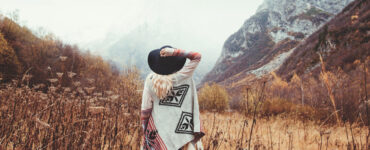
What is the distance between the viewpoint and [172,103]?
179 cm

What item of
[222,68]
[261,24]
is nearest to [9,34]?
[222,68]

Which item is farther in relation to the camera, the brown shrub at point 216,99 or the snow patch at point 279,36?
the snow patch at point 279,36

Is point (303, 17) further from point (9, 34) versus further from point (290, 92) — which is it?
point (9, 34)

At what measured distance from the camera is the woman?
1.72 m

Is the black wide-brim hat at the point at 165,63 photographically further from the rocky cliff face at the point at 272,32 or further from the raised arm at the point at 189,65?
the rocky cliff face at the point at 272,32

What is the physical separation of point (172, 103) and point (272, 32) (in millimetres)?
106017

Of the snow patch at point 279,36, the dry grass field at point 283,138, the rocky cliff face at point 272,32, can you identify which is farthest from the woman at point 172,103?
the snow patch at point 279,36

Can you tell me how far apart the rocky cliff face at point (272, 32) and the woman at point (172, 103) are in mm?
67258

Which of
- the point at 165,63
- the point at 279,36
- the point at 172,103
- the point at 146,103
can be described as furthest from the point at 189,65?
the point at 279,36

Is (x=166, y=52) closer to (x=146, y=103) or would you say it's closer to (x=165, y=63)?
(x=165, y=63)

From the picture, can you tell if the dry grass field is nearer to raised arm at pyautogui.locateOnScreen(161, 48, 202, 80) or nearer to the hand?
raised arm at pyautogui.locateOnScreen(161, 48, 202, 80)

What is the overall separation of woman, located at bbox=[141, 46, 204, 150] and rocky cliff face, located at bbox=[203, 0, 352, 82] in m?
67.3

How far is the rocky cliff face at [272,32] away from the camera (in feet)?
252

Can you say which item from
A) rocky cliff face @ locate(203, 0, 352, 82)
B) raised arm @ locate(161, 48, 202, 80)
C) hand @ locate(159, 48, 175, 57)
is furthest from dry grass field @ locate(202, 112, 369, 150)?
rocky cliff face @ locate(203, 0, 352, 82)
